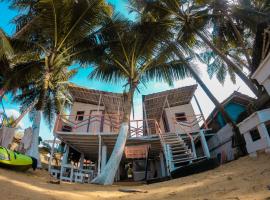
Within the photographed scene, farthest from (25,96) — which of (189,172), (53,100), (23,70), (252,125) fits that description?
(252,125)

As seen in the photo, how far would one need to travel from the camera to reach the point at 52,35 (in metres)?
9.40

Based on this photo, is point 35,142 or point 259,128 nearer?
point 259,128

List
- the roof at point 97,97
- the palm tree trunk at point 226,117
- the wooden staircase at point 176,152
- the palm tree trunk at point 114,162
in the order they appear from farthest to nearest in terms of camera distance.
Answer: the roof at point 97,97
the wooden staircase at point 176,152
the palm tree trunk at point 226,117
the palm tree trunk at point 114,162

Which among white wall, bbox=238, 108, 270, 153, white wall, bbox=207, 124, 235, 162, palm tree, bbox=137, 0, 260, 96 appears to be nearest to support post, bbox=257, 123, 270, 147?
white wall, bbox=238, 108, 270, 153

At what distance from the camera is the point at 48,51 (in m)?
9.77

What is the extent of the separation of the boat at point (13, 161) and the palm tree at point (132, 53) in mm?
3740

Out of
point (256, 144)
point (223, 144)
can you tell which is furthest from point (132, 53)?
point (223, 144)

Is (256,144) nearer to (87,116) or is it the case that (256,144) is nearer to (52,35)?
(52,35)

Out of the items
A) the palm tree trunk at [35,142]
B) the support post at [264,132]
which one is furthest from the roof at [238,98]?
the palm tree trunk at [35,142]

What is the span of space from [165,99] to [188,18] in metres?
5.21

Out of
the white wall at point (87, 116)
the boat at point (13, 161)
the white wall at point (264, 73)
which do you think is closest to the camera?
the white wall at point (264, 73)

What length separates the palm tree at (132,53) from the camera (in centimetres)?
957

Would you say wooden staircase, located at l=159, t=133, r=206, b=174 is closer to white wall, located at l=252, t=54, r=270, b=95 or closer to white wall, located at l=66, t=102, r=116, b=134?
white wall, located at l=252, t=54, r=270, b=95

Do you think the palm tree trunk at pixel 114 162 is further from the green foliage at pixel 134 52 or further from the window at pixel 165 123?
the window at pixel 165 123
